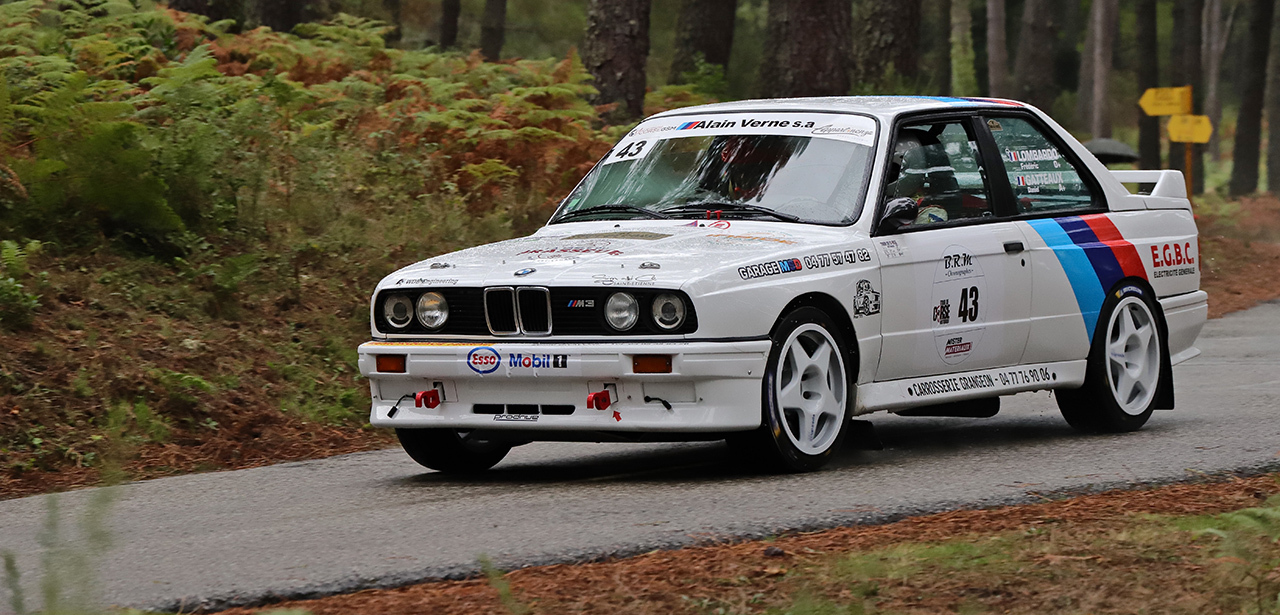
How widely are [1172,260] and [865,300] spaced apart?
281cm

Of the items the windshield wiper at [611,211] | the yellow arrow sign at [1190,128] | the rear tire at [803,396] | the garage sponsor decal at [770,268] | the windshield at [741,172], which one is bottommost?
the yellow arrow sign at [1190,128]

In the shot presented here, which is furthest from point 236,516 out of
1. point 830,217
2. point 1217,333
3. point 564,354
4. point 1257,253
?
point 1257,253

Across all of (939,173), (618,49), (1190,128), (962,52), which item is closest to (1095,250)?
(939,173)

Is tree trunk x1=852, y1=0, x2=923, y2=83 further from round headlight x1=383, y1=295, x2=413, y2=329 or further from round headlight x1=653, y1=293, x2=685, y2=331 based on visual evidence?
round headlight x1=653, y1=293, x2=685, y2=331

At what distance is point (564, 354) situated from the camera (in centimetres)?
691

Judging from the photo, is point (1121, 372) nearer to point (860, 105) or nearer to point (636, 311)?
point (860, 105)

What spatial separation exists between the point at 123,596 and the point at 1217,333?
1188 cm

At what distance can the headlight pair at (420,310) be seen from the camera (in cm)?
729

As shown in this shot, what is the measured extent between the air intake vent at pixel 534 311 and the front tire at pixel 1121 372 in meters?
3.38

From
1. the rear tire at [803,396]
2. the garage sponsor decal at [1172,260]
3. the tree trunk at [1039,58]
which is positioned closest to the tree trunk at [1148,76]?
the tree trunk at [1039,58]

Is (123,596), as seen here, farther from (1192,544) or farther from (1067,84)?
(1067,84)

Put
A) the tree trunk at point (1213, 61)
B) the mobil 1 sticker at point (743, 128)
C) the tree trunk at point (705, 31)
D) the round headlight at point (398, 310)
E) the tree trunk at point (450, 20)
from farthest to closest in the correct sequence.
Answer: the tree trunk at point (1213, 61) → the tree trunk at point (450, 20) → the tree trunk at point (705, 31) → the mobil 1 sticker at point (743, 128) → the round headlight at point (398, 310)

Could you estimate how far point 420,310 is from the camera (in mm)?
7336

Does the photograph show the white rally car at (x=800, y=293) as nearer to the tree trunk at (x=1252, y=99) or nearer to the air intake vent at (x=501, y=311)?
the air intake vent at (x=501, y=311)
